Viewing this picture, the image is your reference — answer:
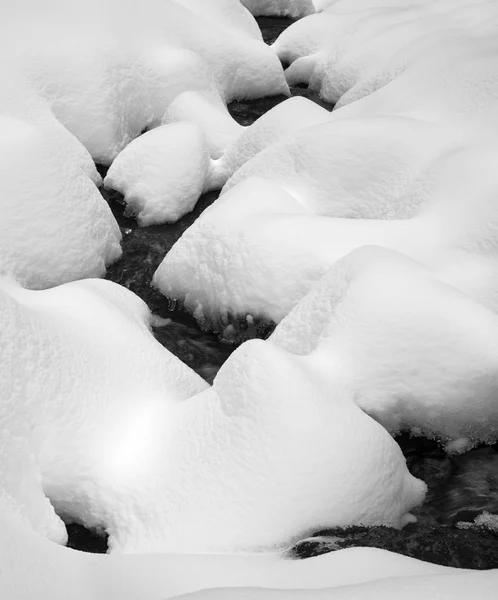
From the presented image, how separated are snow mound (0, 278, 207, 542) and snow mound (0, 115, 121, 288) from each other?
1.06m

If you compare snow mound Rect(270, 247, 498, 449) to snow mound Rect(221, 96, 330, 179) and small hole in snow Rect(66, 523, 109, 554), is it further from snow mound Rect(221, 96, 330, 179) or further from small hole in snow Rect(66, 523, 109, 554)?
snow mound Rect(221, 96, 330, 179)

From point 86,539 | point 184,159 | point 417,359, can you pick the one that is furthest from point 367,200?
point 86,539

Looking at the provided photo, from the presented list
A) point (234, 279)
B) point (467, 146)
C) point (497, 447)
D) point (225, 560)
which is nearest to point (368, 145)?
point (467, 146)

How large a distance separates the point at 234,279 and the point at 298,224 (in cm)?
62

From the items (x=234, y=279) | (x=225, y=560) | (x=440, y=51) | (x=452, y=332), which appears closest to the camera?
(x=225, y=560)

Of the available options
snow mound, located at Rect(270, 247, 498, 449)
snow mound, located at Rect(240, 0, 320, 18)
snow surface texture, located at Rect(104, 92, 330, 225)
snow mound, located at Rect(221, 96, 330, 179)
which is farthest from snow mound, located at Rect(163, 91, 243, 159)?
snow mound, located at Rect(240, 0, 320, 18)

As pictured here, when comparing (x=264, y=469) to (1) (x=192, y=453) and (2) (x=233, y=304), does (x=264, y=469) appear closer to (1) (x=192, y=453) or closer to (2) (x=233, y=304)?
(1) (x=192, y=453)

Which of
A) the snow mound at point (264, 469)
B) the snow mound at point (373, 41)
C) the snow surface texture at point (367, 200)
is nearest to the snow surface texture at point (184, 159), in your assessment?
the snow surface texture at point (367, 200)

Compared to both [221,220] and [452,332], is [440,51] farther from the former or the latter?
[452,332]

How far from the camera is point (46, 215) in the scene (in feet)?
20.4

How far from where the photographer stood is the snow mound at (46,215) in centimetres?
601

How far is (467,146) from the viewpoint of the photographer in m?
6.58

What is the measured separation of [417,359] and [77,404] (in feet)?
6.50

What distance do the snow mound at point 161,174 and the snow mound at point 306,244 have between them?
976 mm
